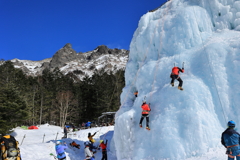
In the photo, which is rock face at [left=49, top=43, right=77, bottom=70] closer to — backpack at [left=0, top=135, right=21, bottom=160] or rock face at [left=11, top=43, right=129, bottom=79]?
rock face at [left=11, top=43, right=129, bottom=79]

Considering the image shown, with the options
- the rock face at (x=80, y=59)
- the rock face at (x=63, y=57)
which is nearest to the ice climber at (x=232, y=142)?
the rock face at (x=80, y=59)

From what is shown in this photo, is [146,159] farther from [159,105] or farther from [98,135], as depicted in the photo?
[98,135]

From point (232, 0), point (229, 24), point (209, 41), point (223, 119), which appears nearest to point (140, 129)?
point (223, 119)

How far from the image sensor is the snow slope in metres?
7.60

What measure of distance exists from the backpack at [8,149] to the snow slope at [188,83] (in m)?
5.27

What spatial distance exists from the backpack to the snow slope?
527 centimetres

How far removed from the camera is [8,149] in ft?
19.9

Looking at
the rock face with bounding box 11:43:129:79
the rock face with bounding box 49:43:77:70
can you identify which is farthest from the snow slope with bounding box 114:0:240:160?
the rock face with bounding box 49:43:77:70

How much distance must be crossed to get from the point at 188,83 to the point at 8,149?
7665 millimetres

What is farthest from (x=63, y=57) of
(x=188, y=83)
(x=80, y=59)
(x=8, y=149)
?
(x=8, y=149)

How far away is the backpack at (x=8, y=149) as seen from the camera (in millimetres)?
5996

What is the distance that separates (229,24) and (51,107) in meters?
35.1

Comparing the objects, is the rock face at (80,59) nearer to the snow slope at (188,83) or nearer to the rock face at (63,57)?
the rock face at (63,57)

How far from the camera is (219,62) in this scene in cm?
851
